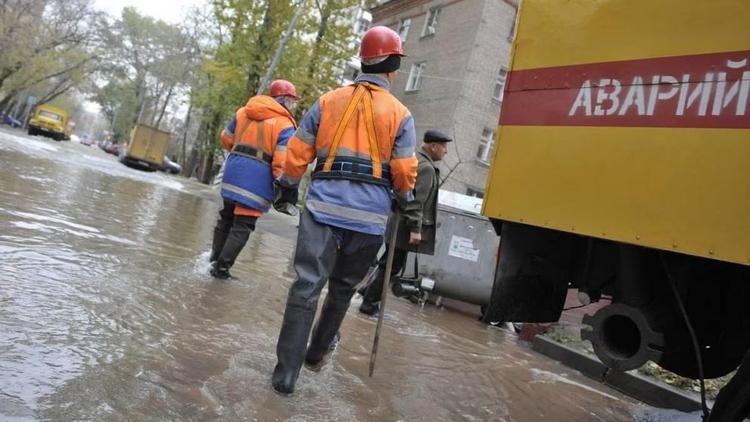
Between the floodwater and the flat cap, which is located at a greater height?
the flat cap

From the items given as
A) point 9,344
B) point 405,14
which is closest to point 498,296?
point 9,344

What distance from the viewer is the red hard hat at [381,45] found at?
334cm

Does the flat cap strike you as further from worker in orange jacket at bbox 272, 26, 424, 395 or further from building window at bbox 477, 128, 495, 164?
building window at bbox 477, 128, 495, 164

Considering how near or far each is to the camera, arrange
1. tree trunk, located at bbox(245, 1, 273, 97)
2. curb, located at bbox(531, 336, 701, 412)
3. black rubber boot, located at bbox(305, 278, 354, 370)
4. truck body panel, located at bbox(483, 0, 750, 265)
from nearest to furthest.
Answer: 1. truck body panel, located at bbox(483, 0, 750, 265)
2. black rubber boot, located at bbox(305, 278, 354, 370)
3. curb, located at bbox(531, 336, 701, 412)
4. tree trunk, located at bbox(245, 1, 273, 97)

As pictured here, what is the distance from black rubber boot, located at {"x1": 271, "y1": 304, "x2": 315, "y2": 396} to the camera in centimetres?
299

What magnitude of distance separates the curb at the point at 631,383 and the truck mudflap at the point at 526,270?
134 cm

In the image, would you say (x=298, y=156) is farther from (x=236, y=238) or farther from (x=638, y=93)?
(x=236, y=238)

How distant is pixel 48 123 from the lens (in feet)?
143

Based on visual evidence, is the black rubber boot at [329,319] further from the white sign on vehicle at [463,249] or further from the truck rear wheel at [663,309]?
the white sign on vehicle at [463,249]

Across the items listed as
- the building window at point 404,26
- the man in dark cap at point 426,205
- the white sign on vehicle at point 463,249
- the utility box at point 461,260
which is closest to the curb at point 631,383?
the utility box at point 461,260

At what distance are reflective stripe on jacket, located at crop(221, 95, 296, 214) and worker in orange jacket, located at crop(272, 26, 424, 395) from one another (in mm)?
2030

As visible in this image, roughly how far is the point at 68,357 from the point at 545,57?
2835 millimetres

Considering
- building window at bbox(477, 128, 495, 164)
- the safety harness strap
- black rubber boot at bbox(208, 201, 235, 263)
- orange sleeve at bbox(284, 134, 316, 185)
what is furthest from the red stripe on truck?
building window at bbox(477, 128, 495, 164)

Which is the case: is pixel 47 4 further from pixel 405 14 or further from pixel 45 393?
pixel 45 393
